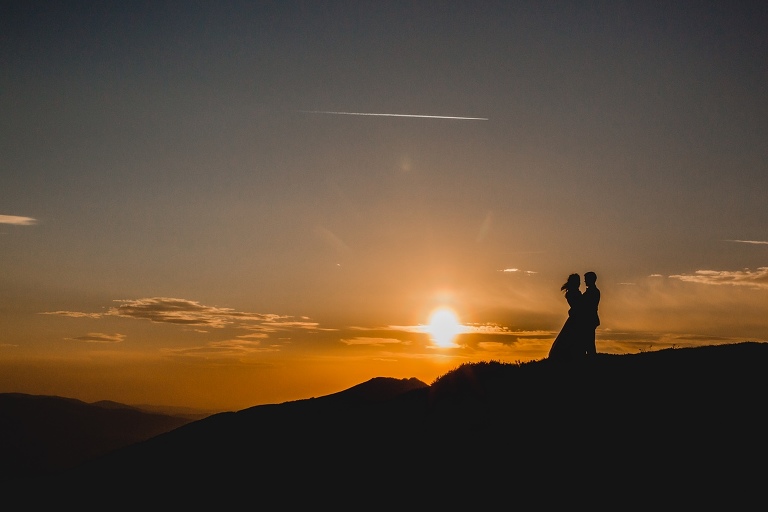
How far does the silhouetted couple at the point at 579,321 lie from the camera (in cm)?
2033

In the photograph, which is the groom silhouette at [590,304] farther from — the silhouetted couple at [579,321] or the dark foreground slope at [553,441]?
the dark foreground slope at [553,441]

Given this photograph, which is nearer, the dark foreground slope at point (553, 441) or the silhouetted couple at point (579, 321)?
the dark foreground slope at point (553, 441)

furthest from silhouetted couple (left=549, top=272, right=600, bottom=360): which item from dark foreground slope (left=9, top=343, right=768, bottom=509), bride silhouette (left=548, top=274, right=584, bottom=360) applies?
dark foreground slope (left=9, top=343, right=768, bottom=509)

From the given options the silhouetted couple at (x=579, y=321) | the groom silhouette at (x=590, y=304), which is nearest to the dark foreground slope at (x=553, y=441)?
the silhouetted couple at (x=579, y=321)

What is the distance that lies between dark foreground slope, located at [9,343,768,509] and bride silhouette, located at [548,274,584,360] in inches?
21.1

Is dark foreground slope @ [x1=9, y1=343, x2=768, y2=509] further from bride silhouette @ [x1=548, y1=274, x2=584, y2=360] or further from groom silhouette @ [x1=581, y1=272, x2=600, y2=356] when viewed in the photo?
groom silhouette @ [x1=581, y1=272, x2=600, y2=356]

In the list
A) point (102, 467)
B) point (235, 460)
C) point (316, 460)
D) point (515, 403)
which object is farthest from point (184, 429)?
point (515, 403)

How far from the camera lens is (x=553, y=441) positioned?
54.7 ft

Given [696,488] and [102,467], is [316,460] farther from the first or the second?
[102,467]

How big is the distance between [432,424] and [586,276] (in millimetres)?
7398

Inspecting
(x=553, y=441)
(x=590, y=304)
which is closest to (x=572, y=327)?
(x=590, y=304)

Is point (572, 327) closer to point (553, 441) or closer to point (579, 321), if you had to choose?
point (579, 321)

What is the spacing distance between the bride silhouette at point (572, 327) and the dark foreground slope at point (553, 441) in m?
0.53

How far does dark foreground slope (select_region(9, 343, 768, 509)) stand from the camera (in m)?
14.3
